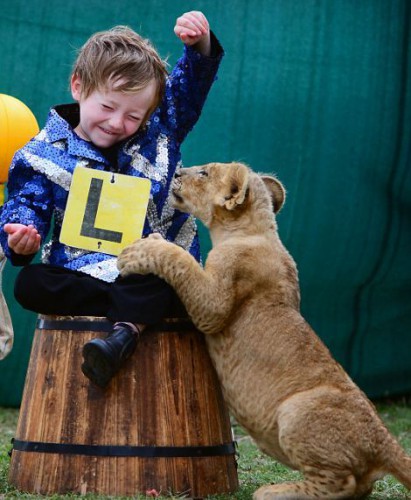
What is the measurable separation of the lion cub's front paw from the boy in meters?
0.05

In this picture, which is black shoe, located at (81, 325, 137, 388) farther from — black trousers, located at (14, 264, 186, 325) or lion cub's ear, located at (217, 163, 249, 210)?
lion cub's ear, located at (217, 163, 249, 210)

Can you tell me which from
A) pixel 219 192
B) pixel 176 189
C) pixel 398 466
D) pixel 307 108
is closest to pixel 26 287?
pixel 176 189

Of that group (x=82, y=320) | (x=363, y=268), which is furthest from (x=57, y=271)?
(x=363, y=268)

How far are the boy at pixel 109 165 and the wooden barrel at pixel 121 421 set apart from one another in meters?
0.10

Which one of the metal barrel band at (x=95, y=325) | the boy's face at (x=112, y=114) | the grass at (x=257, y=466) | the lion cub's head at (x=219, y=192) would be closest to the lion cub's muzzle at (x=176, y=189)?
the lion cub's head at (x=219, y=192)

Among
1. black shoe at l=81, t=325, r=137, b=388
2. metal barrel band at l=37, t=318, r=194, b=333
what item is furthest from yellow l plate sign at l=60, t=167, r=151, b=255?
black shoe at l=81, t=325, r=137, b=388

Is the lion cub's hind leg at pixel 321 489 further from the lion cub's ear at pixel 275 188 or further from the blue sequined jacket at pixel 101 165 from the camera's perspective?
the lion cub's ear at pixel 275 188

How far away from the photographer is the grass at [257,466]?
4238 millimetres

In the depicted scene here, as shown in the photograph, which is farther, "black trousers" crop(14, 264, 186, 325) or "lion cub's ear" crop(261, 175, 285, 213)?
"lion cub's ear" crop(261, 175, 285, 213)

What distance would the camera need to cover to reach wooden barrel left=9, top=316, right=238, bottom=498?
13.1ft

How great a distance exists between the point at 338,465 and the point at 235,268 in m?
0.88

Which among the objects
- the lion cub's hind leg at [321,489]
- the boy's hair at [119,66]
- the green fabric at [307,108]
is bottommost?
the lion cub's hind leg at [321,489]

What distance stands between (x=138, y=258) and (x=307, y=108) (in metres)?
3.44

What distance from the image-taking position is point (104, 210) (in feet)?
13.9
